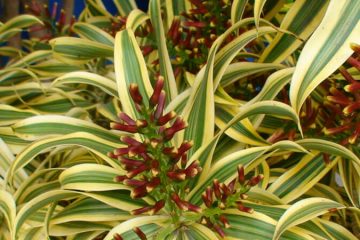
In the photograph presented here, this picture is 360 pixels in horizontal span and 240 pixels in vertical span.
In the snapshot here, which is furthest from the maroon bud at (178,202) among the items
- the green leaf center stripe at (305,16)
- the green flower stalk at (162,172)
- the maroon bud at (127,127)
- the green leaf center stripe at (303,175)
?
→ the green leaf center stripe at (305,16)

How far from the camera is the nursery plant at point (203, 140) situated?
0.69 meters

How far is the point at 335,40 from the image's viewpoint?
63 centimetres

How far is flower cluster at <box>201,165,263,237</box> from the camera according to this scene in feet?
2.30

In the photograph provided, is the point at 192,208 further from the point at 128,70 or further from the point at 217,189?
the point at 128,70

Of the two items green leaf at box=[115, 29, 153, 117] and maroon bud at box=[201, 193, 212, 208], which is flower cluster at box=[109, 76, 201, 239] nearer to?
maroon bud at box=[201, 193, 212, 208]

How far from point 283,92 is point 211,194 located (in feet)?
0.97

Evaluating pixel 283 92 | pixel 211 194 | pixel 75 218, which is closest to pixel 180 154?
pixel 211 194

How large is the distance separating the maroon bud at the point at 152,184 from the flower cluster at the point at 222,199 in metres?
0.07

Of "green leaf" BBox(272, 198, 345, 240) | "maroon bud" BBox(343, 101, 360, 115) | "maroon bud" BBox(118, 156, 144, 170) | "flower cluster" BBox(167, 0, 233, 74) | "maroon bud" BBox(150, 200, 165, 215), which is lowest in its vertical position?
"green leaf" BBox(272, 198, 345, 240)

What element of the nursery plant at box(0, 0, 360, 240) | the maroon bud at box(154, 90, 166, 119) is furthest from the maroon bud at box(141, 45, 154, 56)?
the maroon bud at box(154, 90, 166, 119)

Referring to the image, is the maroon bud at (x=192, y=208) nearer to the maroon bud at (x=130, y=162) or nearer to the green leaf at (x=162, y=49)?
the maroon bud at (x=130, y=162)

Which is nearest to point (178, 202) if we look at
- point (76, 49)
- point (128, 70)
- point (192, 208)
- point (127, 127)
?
point (192, 208)

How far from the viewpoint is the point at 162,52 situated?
2.96 feet

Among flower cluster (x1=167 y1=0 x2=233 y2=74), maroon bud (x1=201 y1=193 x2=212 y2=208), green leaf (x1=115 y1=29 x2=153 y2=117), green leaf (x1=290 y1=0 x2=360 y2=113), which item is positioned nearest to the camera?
green leaf (x1=290 y1=0 x2=360 y2=113)
